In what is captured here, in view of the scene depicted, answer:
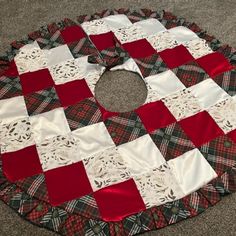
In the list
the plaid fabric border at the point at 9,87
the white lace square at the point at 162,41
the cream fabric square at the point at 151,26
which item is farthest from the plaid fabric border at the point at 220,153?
the plaid fabric border at the point at 9,87

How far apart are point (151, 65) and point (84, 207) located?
0.58 m

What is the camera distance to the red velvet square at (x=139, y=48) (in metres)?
1.30

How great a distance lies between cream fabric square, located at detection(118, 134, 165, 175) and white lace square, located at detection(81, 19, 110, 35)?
541 mm

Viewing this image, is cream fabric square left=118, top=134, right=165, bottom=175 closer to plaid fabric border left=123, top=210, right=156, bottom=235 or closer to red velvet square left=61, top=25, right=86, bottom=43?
plaid fabric border left=123, top=210, right=156, bottom=235

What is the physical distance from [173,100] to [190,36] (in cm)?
34

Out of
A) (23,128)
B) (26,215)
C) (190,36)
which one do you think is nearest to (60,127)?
(23,128)

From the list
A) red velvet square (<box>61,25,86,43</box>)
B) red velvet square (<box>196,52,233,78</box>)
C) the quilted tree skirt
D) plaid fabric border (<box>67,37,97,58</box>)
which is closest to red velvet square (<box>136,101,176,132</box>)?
the quilted tree skirt

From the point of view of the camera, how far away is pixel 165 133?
1073 mm

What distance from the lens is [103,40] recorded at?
4.45 ft

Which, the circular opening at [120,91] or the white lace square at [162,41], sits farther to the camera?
the white lace square at [162,41]

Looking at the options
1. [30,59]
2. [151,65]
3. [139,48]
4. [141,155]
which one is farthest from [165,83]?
[30,59]

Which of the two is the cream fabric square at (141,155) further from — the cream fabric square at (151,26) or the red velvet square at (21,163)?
the cream fabric square at (151,26)

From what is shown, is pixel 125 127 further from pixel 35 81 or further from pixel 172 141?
pixel 35 81

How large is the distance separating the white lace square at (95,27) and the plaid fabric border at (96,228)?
0.78 meters
